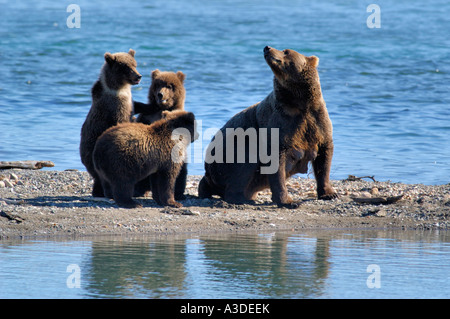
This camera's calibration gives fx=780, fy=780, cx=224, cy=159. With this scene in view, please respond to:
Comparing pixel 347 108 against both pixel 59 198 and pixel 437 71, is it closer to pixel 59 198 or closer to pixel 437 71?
pixel 437 71

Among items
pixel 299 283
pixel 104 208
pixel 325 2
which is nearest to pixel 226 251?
pixel 299 283

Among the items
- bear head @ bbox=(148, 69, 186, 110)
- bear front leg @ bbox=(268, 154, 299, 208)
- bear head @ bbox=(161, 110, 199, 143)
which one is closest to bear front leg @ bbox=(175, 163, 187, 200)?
bear head @ bbox=(161, 110, 199, 143)

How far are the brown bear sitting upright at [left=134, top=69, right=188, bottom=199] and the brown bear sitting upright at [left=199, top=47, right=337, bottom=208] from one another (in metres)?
0.70

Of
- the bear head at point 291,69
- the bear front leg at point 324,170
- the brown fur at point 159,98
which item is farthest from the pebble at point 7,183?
the bear front leg at point 324,170

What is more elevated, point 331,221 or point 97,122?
point 97,122

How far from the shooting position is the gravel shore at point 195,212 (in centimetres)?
808

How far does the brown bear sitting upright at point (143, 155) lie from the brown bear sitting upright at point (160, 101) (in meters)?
0.52

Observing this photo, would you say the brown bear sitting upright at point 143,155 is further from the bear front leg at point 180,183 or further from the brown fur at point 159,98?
the brown fur at point 159,98

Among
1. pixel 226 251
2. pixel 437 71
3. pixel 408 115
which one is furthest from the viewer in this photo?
pixel 437 71

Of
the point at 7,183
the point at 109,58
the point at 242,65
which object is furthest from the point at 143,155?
the point at 242,65

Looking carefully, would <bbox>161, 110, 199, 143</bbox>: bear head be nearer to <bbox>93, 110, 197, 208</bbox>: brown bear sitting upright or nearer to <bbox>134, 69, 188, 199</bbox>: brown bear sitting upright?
<bbox>93, 110, 197, 208</bbox>: brown bear sitting upright

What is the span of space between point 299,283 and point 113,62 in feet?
14.5

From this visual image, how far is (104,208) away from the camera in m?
8.57

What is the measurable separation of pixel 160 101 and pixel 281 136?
1.57 metres
